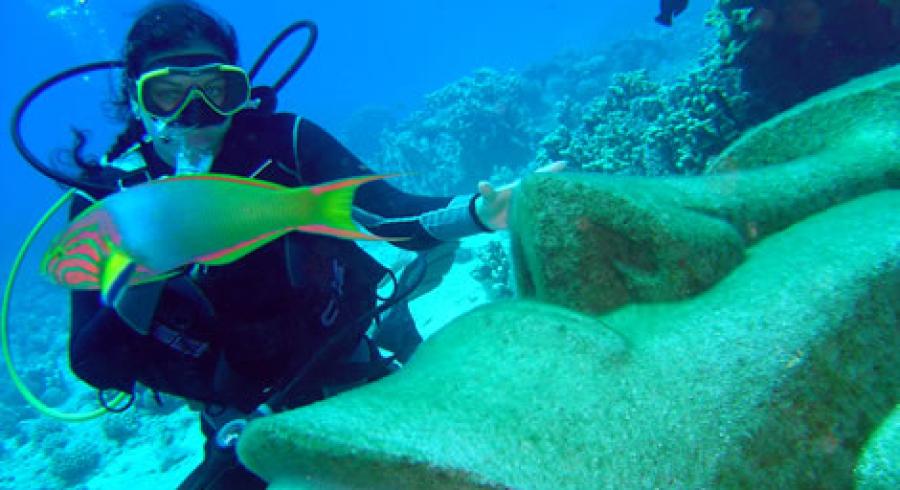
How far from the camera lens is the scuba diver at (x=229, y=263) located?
253 cm

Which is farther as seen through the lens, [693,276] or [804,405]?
[693,276]

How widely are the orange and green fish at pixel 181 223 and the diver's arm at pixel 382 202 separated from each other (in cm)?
142

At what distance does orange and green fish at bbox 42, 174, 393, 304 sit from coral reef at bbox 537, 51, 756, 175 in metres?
5.27

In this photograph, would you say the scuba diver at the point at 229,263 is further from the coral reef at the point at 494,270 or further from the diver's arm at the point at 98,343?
the coral reef at the point at 494,270

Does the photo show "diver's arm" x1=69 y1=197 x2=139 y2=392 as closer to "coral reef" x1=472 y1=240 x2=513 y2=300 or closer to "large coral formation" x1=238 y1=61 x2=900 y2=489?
"large coral formation" x1=238 y1=61 x2=900 y2=489

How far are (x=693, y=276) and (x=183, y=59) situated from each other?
2663 mm

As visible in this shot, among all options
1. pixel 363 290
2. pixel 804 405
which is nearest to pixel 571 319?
pixel 804 405

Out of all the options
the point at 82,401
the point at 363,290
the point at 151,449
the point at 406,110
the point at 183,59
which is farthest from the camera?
the point at 406,110

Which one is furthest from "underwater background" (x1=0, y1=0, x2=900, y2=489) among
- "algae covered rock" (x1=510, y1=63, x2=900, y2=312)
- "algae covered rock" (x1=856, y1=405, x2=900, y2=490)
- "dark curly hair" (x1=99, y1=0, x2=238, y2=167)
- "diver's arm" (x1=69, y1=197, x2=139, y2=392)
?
"algae covered rock" (x1=856, y1=405, x2=900, y2=490)

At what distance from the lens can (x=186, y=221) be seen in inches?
48.6

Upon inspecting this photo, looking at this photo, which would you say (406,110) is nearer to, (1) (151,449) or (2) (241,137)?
(1) (151,449)

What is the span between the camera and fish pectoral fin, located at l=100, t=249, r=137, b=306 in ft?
3.83

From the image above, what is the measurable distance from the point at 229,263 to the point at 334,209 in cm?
147

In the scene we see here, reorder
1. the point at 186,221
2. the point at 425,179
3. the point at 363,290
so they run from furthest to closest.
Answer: the point at 425,179 < the point at 363,290 < the point at 186,221
